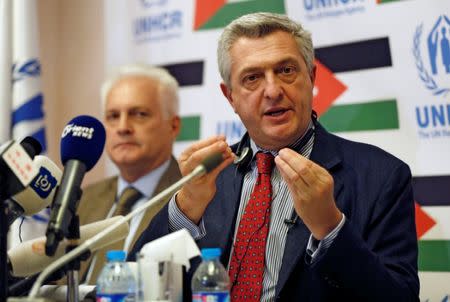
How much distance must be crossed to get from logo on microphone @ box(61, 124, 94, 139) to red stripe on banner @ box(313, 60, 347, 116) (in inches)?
71.5

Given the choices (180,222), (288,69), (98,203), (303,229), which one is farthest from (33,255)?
(98,203)

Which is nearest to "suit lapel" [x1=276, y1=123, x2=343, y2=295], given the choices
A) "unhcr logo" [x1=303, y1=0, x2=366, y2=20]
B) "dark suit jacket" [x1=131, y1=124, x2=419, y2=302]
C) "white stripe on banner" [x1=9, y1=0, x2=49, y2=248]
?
"dark suit jacket" [x1=131, y1=124, x2=419, y2=302]

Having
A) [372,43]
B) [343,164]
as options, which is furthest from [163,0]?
[343,164]

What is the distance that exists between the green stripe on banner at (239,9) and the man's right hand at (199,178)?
173 centimetres

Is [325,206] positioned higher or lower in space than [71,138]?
lower

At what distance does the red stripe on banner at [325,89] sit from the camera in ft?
11.4

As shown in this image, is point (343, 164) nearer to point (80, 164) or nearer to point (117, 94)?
point (80, 164)

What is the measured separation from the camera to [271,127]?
2457 millimetres

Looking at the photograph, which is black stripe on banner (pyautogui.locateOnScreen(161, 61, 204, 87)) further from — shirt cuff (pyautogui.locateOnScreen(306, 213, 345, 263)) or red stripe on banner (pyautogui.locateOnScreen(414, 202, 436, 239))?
shirt cuff (pyautogui.locateOnScreen(306, 213, 345, 263))

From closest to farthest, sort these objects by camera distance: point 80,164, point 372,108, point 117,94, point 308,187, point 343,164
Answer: point 80,164
point 308,187
point 343,164
point 372,108
point 117,94

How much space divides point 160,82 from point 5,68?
0.93m

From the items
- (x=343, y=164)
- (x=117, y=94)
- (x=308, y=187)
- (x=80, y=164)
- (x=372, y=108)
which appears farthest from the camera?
(x=117, y=94)

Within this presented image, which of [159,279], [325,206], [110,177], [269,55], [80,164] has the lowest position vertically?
[110,177]

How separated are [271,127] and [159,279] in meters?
0.83
